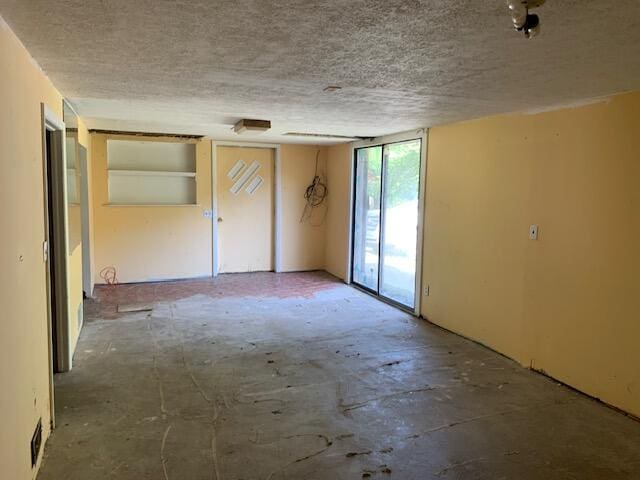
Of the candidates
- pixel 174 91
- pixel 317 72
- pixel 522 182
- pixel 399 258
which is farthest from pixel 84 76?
pixel 399 258

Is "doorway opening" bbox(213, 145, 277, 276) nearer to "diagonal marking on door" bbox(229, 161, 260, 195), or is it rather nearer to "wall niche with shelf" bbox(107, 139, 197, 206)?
"diagonal marking on door" bbox(229, 161, 260, 195)

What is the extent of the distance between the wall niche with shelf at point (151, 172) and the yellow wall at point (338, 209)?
2.16 metres

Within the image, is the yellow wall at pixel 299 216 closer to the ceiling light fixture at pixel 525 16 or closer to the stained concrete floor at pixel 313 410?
the stained concrete floor at pixel 313 410

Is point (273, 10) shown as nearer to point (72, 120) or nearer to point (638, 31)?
point (638, 31)

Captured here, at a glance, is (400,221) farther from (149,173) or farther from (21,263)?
(21,263)

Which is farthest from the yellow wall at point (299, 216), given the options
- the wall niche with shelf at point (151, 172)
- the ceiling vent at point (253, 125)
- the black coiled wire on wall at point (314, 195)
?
the ceiling vent at point (253, 125)

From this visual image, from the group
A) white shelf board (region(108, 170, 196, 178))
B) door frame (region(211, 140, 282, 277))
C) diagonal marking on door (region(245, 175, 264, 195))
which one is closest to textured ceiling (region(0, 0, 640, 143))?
white shelf board (region(108, 170, 196, 178))

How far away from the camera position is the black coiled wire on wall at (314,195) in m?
7.71

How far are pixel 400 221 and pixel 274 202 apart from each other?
2.59 m

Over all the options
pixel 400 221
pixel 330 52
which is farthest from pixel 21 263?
pixel 400 221

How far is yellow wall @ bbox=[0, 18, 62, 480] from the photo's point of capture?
182cm

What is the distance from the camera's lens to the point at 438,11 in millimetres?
1697

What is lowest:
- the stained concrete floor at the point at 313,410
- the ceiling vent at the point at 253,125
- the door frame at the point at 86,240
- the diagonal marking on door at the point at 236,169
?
the stained concrete floor at the point at 313,410

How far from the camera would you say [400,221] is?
572 centimetres
